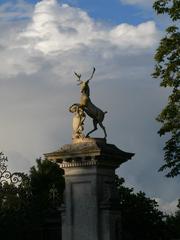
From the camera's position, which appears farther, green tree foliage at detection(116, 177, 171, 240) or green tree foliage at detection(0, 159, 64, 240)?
green tree foliage at detection(116, 177, 171, 240)

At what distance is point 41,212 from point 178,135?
466 centimetres

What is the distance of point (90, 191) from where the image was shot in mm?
16375

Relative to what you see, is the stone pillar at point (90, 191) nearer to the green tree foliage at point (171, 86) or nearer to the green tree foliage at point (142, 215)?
the green tree foliage at point (171, 86)

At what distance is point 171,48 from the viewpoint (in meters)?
20.5

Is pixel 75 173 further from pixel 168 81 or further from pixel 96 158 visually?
pixel 168 81

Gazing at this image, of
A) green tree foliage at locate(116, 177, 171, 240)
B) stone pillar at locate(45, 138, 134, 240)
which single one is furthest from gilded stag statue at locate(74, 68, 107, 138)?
green tree foliage at locate(116, 177, 171, 240)

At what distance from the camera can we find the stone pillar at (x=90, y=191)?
16.3m

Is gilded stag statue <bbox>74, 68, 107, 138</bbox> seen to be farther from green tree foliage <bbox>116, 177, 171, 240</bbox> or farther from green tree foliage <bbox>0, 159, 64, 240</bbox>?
green tree foliage <bbox>116, 177, 171, 240</bbox>

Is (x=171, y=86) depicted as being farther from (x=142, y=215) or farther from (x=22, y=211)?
(x=142, y=215)

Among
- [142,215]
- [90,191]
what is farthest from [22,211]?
[142,215]

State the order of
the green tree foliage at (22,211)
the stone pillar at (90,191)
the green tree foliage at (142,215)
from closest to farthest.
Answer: the stone pillar at (90,191) < the green tree foliage at (22,211) < the green tree foliage at (142,215)

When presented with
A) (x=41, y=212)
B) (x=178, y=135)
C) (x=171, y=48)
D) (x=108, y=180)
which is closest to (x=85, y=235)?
(x=108, y=180)

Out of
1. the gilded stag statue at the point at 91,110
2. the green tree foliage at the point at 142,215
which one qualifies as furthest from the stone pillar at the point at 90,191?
the green tree foliage at the point at 142,215

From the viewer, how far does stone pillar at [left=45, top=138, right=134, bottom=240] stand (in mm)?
16266
